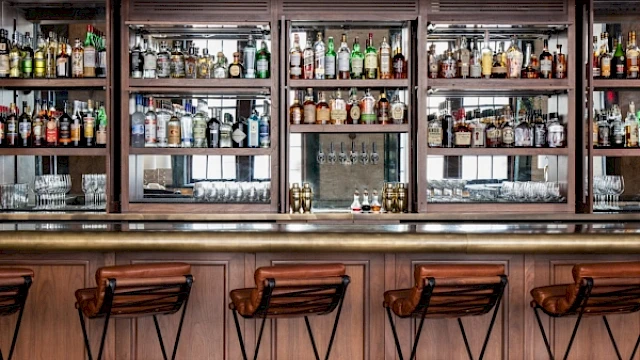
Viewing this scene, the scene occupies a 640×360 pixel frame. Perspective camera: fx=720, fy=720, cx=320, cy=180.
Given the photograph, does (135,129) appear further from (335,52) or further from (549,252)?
(549,252)

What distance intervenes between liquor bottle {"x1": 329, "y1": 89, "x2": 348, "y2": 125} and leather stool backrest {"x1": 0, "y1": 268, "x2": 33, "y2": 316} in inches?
106

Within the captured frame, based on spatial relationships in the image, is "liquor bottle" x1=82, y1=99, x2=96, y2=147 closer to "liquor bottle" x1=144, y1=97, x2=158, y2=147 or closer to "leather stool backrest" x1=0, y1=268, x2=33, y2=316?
"liquor bottle" x1=144, y1=97, x2=158, y2=147

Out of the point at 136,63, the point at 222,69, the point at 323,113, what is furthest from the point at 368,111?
the point at 136,63

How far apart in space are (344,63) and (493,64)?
109 cm

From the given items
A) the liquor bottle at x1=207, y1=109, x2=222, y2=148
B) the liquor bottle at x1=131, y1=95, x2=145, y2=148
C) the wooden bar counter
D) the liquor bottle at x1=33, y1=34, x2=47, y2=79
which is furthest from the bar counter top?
the liquor bottle at x1=33, y1=34, x2=47, y2=79

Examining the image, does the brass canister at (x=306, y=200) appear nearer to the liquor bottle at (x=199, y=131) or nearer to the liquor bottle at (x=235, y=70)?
the liquor bottle at (x=199, y=131)

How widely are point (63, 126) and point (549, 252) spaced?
3.53 metres

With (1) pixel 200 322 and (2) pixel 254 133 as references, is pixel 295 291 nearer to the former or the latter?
(1) pixel 200 322

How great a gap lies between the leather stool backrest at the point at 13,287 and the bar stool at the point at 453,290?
1.58 meters

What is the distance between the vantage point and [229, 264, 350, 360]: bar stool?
2906mm

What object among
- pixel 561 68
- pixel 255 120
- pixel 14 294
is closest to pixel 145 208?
pixel 255 120

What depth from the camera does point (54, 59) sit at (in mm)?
5250

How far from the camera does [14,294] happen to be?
9.74 ft

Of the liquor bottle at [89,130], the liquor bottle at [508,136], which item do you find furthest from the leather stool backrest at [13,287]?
the liquor bottle at [508,136]
